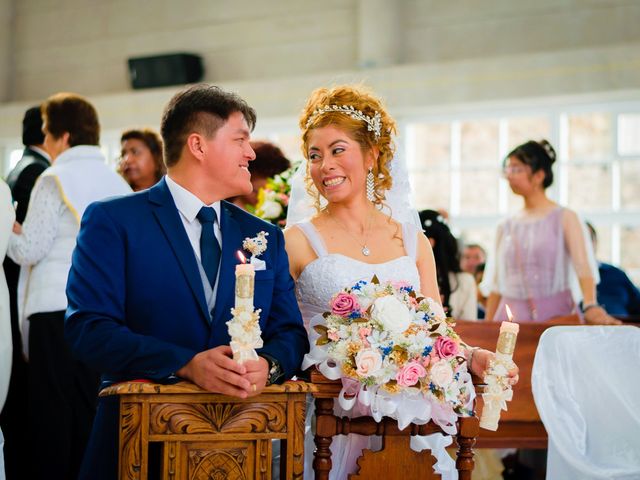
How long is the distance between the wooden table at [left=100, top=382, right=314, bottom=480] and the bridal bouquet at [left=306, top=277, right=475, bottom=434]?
25 centimetres

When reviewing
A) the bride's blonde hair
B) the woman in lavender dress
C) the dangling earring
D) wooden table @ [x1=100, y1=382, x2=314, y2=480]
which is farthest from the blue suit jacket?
the woman in lavender dress

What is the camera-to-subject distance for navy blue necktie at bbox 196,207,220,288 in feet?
10.3

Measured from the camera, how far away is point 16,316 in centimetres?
515

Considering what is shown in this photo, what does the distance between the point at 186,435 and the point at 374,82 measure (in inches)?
268

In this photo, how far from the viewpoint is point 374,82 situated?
931 cm

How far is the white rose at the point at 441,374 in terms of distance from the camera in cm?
314

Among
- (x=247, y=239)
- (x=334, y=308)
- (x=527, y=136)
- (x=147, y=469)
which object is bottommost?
(x=147, y=469)

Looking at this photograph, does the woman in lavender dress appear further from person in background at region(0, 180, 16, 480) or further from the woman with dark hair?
person in background at region(0, 180, 16, 480)

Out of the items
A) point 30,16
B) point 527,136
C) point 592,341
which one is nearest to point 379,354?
point 592,341

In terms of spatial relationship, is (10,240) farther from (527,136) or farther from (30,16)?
(30,16)

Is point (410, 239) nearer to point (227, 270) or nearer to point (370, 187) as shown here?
point (370, 187)

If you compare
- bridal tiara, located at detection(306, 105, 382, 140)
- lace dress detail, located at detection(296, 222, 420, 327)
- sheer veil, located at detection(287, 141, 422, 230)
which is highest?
bridal tiara, located at detection(306, 105, 382, 140)

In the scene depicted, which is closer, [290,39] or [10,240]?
[10,240]

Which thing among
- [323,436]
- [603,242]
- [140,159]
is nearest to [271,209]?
[140,159]
